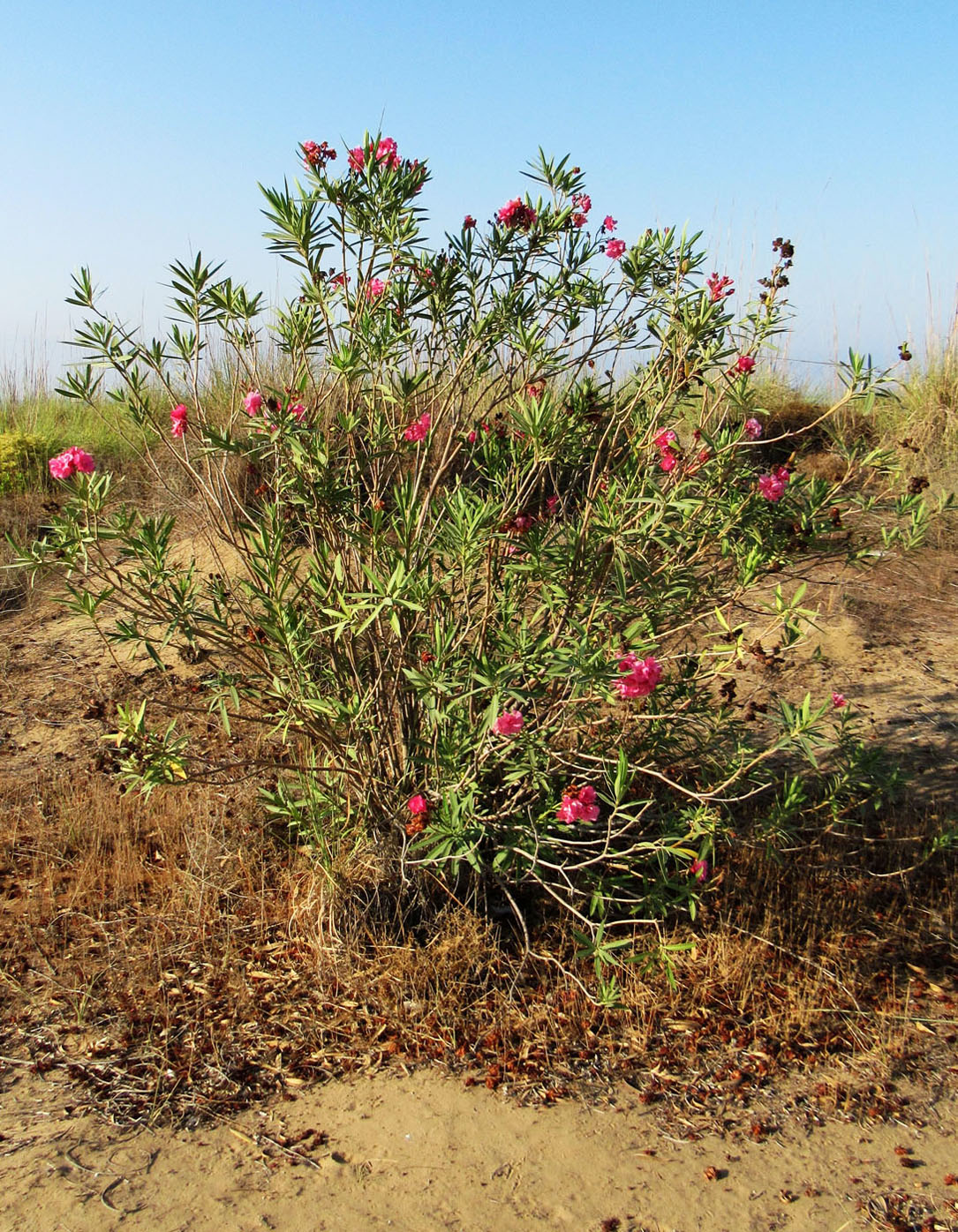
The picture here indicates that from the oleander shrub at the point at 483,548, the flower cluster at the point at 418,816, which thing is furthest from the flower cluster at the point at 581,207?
the flower cluster at the point at 418,816

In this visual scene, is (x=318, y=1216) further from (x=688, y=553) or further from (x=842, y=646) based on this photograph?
(x=842, y=646)

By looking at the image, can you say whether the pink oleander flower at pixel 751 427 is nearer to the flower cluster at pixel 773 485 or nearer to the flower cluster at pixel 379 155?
the flower cluster at pixel 773 485

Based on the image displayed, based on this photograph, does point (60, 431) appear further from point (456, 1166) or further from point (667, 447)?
point (456, 1166)

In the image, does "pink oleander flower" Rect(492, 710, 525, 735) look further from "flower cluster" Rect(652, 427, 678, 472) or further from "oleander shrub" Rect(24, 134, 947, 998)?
"flower cluster" Rect(652, 427, 678, 472)

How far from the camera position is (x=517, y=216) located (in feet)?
9.37

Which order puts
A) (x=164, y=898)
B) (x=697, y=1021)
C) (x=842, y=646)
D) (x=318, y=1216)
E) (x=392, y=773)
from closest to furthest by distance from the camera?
(x=318, y=1216) → (x=697, y=1021) → (x=392, y=773) → (x=164, y=898) → (x=842, y=646)

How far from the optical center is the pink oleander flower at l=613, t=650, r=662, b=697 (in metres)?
2.27

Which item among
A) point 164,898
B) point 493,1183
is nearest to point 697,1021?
point 493,1183

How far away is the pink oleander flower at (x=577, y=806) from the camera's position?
8.10 ft

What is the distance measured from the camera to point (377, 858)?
3.04m

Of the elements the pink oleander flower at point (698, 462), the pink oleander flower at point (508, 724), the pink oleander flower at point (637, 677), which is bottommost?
the pink oleander flower at point (508, 724)

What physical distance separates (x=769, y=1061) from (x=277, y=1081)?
135cm

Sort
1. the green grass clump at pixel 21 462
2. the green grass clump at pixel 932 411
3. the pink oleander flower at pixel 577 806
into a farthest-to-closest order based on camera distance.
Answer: the green grass clump at pixel 932 411 → the green grass clump at pixel 21 462 → the pink oleander flower at pixel 577 806

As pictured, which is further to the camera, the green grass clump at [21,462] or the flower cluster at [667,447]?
the green grass clump at [21,462]
